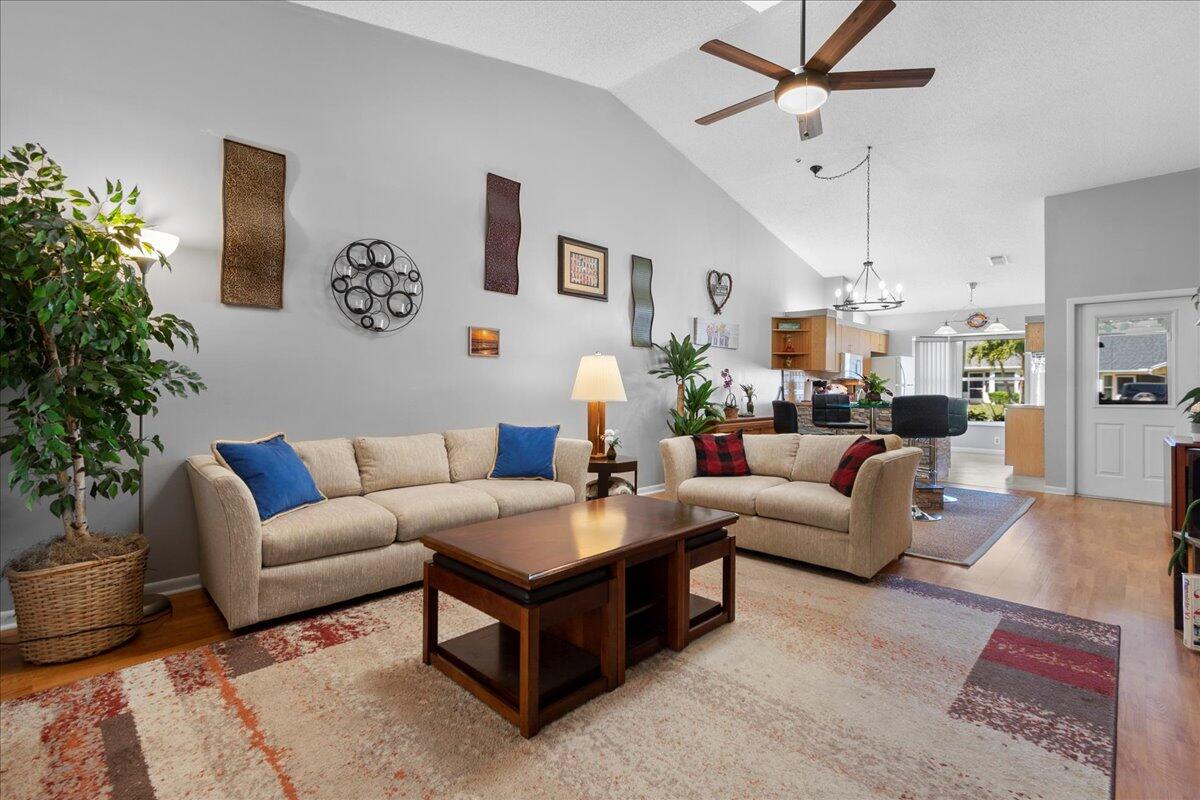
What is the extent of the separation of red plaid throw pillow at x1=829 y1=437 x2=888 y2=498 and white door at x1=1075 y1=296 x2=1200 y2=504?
3.82 metres

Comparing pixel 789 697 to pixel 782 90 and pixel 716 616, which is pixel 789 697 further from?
pixel 782 90

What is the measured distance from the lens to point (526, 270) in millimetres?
4707

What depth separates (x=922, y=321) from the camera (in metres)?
9.85

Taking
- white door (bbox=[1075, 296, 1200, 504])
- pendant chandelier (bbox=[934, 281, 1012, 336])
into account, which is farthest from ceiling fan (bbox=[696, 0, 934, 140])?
pendant chandelier (bbox=[934, 281, 1012, 336])

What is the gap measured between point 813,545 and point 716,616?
3.39ft

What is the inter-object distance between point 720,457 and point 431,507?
210 cm

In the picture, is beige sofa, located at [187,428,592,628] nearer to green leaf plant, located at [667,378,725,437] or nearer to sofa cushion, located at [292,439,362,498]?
sofa cushion, located at [292,439,362,498]

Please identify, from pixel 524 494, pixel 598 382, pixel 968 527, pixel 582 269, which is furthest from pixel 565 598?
pixel 968 527

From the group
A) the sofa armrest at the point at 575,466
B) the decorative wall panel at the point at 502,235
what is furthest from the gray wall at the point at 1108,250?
the decorative wall panel at the point at 502,235

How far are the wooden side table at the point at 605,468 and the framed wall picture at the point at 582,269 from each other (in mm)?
1610

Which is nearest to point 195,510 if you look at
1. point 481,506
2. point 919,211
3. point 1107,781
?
point 481,506

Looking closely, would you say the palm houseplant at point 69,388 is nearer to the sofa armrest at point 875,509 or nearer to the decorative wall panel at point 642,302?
the sofa armrest at point 875,509

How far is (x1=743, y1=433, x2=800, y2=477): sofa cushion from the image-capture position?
3.99m

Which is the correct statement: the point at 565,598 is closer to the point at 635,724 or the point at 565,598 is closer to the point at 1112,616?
the point at 635,724
